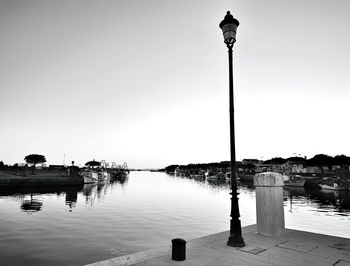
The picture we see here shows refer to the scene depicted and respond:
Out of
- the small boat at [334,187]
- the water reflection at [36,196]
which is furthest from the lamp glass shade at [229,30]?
the small boat at [334,187]

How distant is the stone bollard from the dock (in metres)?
0.36

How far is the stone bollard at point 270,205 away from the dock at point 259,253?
0.36 meters

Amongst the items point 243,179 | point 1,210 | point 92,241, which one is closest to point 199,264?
point 92,241

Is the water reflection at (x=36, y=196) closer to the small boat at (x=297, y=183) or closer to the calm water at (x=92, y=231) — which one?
the calm water at (x=92, y=231)

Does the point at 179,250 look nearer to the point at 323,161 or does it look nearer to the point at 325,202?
the point at 325,202

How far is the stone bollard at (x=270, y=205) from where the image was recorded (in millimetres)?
8812

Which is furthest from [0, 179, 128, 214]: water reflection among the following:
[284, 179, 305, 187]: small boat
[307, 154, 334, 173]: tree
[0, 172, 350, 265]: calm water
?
[307, 154, 334, 173]: tree

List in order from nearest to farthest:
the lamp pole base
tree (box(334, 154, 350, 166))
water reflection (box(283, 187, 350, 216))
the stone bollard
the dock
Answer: the dock < the lamp pole base < the stone bollard < water reflection (box(283, 187, 350, 216)) < tree (box(334, 154, 350, 166))

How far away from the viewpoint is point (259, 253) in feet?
22.3

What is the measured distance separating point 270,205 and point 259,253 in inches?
101

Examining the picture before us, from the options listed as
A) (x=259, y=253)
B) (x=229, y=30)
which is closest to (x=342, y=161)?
(x=229, y=30)

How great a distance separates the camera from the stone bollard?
881 cm

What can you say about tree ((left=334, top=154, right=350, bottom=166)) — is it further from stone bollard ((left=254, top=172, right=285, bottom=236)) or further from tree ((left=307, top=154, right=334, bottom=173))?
stone bollard ((left=254, top=172, right=285, bottom=236))

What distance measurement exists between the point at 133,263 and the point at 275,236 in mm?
5177
